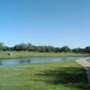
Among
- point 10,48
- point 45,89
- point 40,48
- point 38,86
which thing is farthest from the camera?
point 10,48

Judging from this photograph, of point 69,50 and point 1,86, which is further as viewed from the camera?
point 69,50

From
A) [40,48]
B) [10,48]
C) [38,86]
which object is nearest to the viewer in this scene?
[38,86]

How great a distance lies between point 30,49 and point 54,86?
12843 cm

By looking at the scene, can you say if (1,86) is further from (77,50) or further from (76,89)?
(77,50)

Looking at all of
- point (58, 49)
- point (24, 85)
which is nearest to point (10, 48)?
point (58, 49)

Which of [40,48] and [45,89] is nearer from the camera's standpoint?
[45,89]

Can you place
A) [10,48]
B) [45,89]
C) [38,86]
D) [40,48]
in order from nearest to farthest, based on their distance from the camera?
1. [45,89]
2. [38,86]
3. [40,48]
4. [10,48]

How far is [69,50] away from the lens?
142m

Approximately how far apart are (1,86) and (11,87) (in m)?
0.57

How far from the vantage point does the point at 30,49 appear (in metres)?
140

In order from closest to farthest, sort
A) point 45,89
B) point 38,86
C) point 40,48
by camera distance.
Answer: point 45,89 → point 38,86 → point 40,48

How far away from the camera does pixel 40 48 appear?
454 feet

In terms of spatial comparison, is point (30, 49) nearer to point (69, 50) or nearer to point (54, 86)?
point (69, 50)

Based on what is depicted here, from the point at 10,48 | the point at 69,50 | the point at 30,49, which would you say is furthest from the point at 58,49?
the point at 10,48
